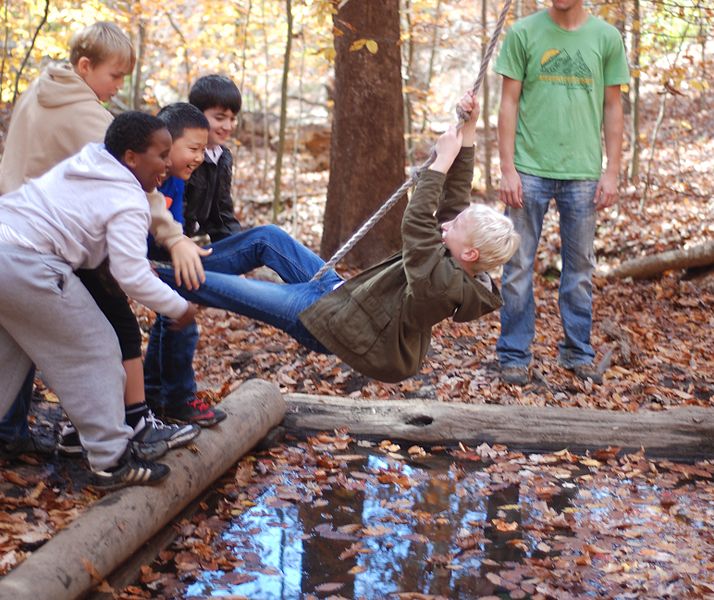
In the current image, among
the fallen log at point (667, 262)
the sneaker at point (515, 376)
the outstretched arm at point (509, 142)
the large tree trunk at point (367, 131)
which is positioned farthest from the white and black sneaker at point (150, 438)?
the fallen log at point (667, 262)

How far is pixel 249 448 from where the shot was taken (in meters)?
4.36

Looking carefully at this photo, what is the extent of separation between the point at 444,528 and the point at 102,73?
2.56 metres

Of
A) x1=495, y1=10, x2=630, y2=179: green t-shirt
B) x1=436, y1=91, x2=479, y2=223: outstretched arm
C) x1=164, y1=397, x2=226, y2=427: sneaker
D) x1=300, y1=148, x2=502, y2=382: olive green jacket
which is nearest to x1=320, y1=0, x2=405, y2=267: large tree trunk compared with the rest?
x1=495, y1=10, x2=630, y2=179: green t-shirt

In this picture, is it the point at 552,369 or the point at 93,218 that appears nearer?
the point at 93,218

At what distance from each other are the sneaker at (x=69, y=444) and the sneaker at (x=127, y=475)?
0.51 meters

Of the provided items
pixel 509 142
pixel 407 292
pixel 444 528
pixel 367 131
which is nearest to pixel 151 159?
pixel 407 292

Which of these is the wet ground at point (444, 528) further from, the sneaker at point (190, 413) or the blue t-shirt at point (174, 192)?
the blue t-shirt at point (174, 192)

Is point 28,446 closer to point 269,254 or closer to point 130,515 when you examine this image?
point 130,515

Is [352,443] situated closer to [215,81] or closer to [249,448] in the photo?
[249,448]

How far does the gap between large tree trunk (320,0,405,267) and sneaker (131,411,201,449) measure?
162 inches

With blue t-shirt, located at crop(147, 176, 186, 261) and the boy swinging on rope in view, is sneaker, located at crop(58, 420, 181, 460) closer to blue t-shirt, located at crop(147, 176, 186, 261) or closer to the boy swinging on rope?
the boy swinging on rope

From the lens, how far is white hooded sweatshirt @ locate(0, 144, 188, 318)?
3.12 m

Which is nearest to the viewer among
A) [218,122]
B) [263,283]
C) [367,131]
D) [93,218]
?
[93,218]

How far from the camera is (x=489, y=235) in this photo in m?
3.59
